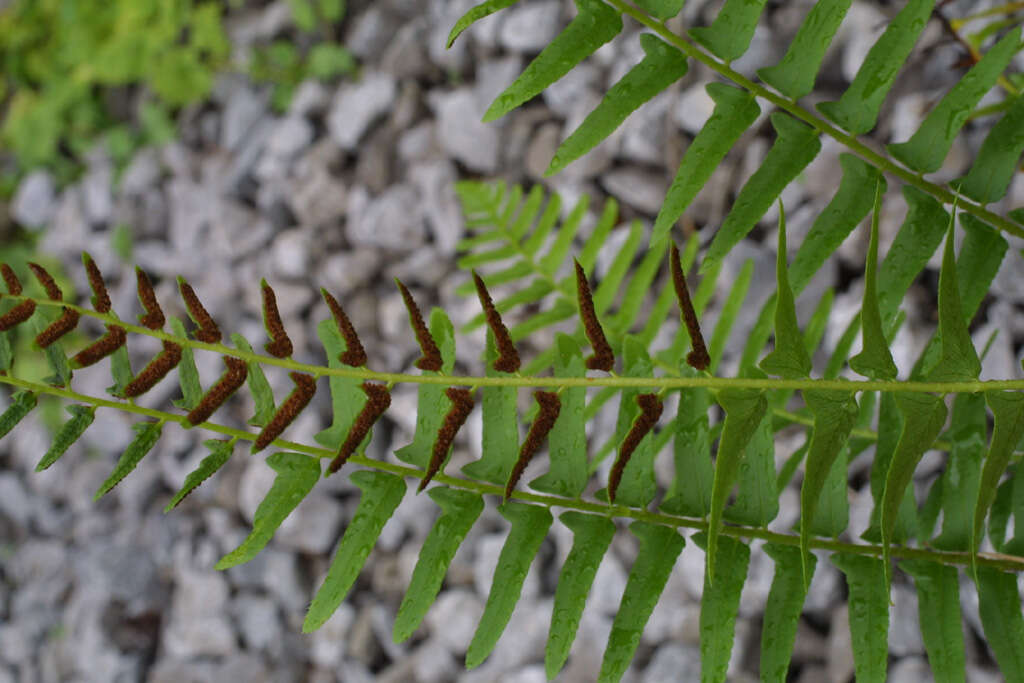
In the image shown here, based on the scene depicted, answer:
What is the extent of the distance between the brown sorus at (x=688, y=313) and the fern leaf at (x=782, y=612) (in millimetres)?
148

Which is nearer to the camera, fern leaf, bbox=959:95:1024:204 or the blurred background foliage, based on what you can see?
fern leaf, bbox=959:95:1024:204

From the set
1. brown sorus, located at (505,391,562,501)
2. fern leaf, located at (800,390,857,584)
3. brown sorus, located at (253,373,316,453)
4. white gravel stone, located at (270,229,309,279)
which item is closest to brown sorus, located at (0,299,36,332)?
brown sorus, located at (253,373,316,453)

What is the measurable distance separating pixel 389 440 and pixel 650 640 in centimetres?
58

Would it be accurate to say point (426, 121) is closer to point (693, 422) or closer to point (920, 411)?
point (693, 422)

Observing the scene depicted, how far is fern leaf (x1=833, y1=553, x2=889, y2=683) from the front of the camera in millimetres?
457

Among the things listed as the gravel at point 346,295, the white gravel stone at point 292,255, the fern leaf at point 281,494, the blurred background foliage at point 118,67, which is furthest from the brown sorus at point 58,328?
the blurred background foliage at point 118,67

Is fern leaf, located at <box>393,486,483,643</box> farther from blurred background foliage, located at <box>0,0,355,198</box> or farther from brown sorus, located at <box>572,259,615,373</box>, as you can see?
blurred background foliage, located at <box>0,0,355,198</box>

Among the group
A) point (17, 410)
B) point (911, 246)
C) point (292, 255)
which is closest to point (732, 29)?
point (911, 246)

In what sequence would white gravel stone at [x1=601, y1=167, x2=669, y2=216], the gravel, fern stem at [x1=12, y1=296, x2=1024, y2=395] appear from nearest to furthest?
fern stem at [x1=12, y1=296, x2=1024, y2=395] < the gravel < white gravel stone at [x1=601, y1=167, x2=669, y2=216]

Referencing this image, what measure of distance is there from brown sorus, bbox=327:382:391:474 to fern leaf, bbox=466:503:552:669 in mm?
93

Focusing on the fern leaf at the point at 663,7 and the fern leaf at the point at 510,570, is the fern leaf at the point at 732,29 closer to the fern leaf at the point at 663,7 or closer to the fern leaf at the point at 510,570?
the fern leaf at the point at 663,7

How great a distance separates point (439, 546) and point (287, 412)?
0.12 m

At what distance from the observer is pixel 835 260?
1.23 metres

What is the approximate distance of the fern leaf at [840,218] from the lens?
1.57 ft
